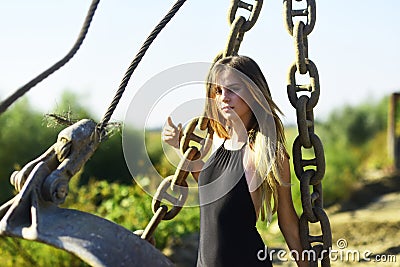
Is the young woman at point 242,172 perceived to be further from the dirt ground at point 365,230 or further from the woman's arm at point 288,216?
the dirt ground at point 365,230

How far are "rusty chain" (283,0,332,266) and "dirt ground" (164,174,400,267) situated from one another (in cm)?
361

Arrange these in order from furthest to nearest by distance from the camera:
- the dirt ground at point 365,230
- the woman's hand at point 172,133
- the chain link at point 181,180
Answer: the dirt ground at point 365,230, the woman's hand at point 172,133, the chain link at point 181,180

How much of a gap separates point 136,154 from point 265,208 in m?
0.56

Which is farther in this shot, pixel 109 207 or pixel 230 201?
pixel 109 207

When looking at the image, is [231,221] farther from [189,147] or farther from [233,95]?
[233,95]

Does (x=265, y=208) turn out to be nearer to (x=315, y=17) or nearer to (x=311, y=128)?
(x=311, y=128)

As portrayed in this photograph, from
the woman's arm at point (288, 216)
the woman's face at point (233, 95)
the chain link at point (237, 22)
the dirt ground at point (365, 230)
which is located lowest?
the dirt ground at point (365, 230)

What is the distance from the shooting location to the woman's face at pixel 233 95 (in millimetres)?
2098

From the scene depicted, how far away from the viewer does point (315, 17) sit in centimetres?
216

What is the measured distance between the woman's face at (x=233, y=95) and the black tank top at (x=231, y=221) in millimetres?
154

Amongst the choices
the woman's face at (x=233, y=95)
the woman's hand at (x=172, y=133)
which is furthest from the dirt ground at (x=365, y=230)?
the woman's face at (x=233, y=95)

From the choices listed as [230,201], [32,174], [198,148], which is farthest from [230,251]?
[32,174]

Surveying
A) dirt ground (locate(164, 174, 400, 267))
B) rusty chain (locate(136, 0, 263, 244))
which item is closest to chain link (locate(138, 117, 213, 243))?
rusty chain (locate(136, 0, 263, 244))

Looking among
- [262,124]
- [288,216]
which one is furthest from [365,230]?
[262,124]
